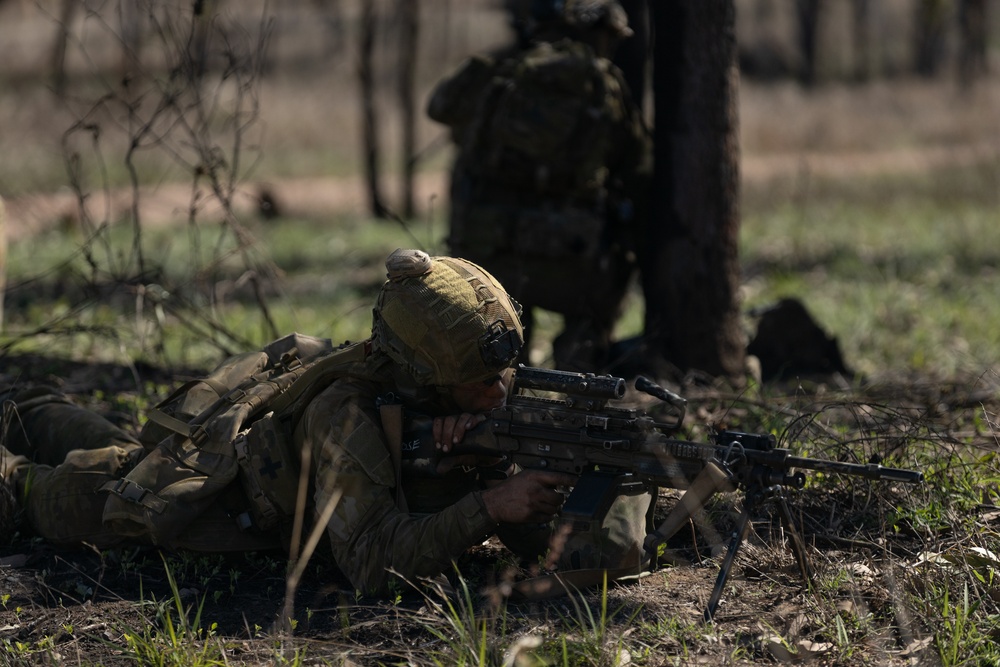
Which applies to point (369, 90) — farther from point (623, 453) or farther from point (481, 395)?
point (623, 453)

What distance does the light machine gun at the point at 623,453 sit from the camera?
9.68 ft

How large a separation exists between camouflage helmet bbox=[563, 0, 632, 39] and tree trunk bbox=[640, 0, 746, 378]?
11.4 inches

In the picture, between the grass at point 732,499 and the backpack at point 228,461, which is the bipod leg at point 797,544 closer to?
the grass at point 732,499

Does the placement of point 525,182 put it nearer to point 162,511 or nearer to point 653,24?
point 653,24

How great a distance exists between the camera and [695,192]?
5.37 m

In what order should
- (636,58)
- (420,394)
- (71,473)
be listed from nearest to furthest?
(420,394), (71,473), (636,58)

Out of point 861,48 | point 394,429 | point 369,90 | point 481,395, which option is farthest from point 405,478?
point 861,48

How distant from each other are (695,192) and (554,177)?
29.8 inches

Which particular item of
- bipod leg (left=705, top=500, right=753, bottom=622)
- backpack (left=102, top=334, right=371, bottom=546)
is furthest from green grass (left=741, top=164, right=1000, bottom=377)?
backpack (left=102, top=334, right=371, bottom=546)

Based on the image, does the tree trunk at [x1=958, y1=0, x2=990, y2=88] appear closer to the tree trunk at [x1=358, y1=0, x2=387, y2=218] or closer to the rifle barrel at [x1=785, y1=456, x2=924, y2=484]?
the tree trunk at [x1=358, y1=0, x2=387, y2=218]

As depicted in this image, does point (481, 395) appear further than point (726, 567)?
Yes

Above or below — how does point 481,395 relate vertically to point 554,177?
below

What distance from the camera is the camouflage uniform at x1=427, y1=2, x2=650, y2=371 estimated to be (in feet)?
18.1

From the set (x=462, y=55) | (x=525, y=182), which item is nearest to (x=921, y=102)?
(x=462, y=55)
